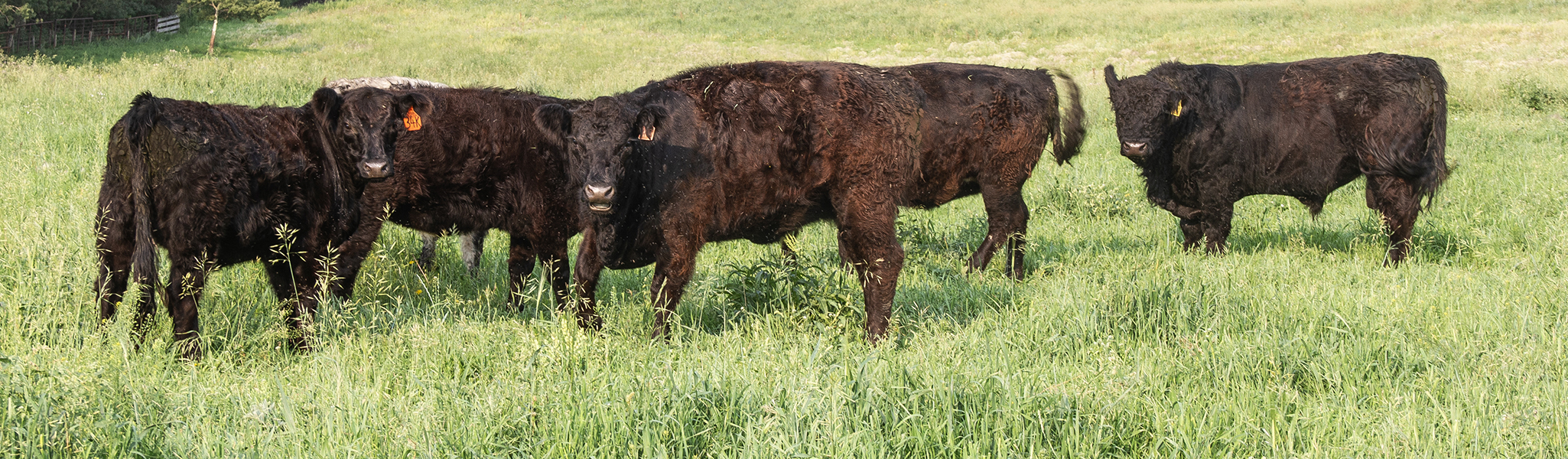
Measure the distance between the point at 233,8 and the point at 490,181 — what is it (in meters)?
46.0

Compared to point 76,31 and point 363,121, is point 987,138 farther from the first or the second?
point 76,31

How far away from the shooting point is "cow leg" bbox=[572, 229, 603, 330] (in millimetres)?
5410

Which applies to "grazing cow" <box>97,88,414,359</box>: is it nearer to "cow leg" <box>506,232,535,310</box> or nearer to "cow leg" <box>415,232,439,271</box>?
"cow leg" <box>506,232,535,310</box>

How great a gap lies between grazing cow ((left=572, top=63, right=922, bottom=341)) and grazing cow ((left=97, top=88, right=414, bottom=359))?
150 centimetres

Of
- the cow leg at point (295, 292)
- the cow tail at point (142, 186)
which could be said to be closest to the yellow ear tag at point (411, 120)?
the cow leg at point (295, 292)

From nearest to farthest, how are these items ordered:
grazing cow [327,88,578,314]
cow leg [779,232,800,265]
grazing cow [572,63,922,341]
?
grazing cow [572,63,922,341], cow leg [779,232,800,265], grazing cow [327,88,578,314]

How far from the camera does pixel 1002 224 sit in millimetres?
7656

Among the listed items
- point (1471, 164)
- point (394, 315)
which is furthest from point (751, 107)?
point (1471, 164)

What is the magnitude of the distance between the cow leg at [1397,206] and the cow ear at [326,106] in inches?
302

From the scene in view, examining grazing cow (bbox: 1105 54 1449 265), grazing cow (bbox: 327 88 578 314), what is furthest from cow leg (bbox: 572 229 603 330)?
grazing cow (bbox: 1105 54 1449 265)

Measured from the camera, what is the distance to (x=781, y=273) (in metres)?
5.79

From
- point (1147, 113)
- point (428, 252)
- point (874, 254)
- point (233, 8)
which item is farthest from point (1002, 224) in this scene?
point (233, 8)

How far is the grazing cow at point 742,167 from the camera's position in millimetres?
5098

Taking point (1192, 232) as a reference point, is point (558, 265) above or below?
below
